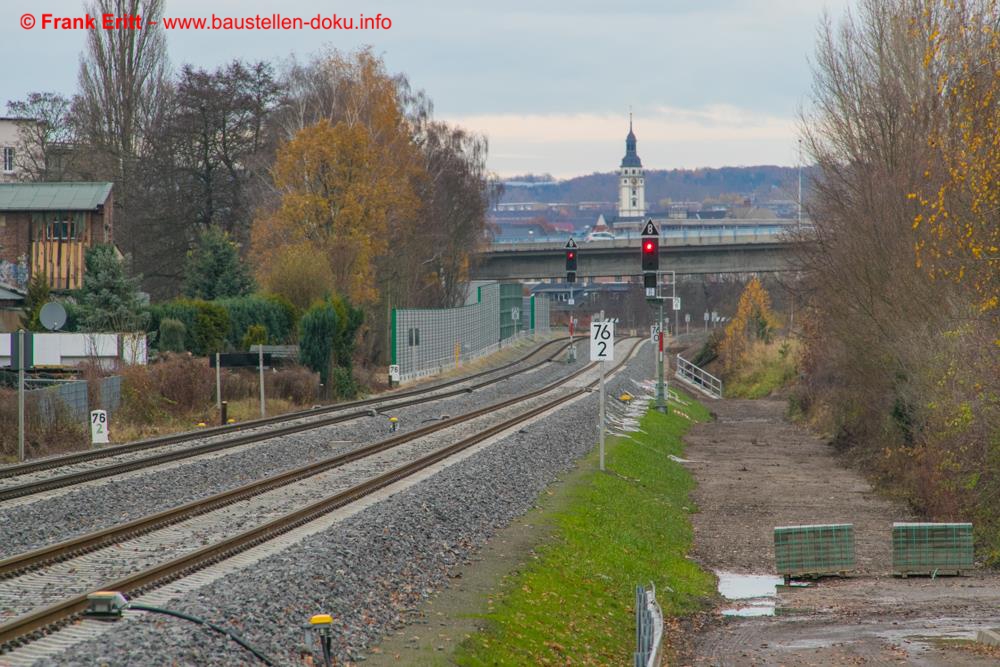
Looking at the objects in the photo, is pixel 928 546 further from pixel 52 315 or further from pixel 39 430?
pixel 52 315

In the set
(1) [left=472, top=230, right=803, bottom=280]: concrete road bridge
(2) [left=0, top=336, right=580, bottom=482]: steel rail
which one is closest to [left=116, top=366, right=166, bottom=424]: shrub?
(2) [left=0, top=336, right=580, bottom=482]: steel rail

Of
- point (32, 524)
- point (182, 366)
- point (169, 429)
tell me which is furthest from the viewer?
point (182, 366)

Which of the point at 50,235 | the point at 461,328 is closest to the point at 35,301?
the point at 50,235

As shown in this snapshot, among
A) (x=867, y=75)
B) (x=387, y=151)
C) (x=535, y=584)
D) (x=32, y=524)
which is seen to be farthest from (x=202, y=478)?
(x=387, y=151)

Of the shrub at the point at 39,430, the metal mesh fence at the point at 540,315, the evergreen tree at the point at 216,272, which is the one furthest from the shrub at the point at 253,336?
the metal mesh fence at the point at 540,315

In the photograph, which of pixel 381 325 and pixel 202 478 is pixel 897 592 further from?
pixel 381 325

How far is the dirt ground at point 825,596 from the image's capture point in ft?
46.7

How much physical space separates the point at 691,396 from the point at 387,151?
19.6 metres

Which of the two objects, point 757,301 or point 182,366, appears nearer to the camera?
point 182,366

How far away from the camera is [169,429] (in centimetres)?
3300

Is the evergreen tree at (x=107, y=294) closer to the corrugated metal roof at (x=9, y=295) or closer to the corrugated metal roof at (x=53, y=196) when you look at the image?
the corrugated metal roof at (x=9, y=295)

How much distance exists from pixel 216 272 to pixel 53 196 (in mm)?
7862

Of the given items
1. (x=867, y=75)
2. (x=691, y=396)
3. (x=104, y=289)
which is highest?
(x=867, y=75)

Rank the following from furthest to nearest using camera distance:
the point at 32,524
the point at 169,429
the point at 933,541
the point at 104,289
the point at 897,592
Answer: the point at 104,289
the point at 169,429
the point at 933,541
the point at 897,592
the point at 32,524
